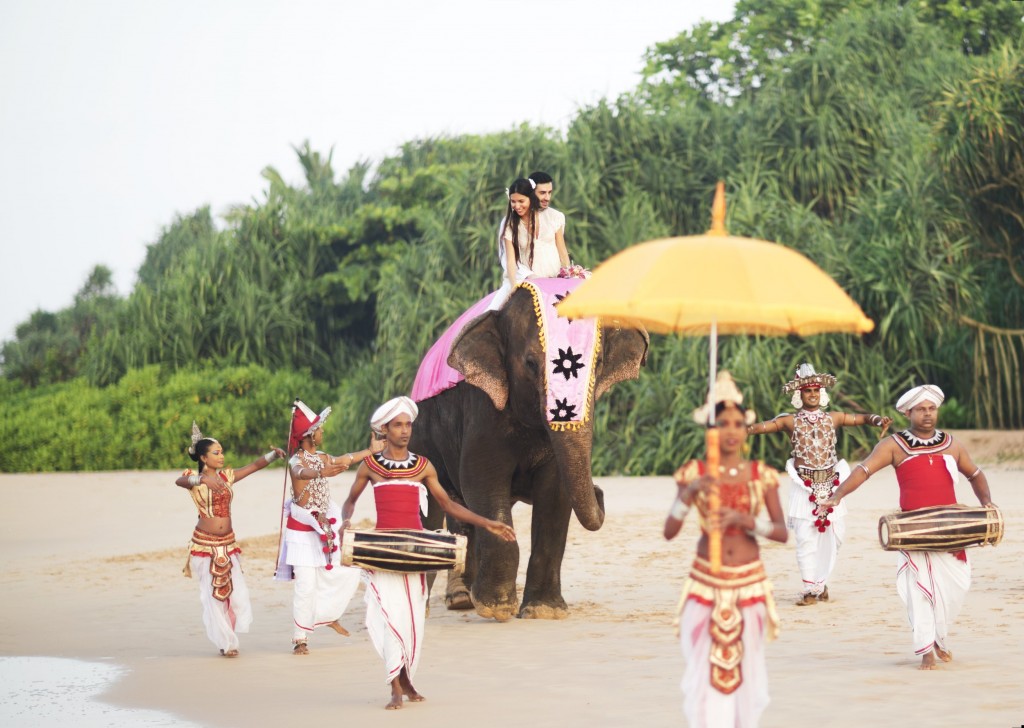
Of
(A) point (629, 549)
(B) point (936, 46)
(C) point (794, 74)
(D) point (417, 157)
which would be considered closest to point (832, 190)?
(C) point (794, 74)

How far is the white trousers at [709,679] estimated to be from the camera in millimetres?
6125

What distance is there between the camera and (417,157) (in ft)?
124

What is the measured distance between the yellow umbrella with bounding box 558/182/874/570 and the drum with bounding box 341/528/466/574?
216 cm

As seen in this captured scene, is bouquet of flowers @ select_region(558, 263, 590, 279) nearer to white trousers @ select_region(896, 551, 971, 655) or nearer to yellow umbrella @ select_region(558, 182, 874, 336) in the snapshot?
white trousers @ select_region(896, 551, 971, 655)

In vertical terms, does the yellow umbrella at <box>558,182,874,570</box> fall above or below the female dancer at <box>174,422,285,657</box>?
above

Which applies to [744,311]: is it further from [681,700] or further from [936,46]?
[936,46]

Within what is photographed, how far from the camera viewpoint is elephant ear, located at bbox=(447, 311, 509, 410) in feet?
35.6

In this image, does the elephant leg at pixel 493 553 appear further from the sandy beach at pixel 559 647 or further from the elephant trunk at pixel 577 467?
the elephant trunk at pixel 577 467

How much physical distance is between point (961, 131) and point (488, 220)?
7926mm

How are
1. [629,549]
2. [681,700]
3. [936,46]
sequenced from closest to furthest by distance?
[681,700]
[629,549]
[936,46]

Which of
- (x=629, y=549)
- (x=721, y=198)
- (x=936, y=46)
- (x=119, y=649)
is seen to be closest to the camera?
(x=721, y=198)

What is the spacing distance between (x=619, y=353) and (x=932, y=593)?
311 cm

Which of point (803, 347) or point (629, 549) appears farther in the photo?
point (803, 347)

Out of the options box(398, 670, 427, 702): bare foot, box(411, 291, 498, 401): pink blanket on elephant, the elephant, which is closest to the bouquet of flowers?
the elephant
